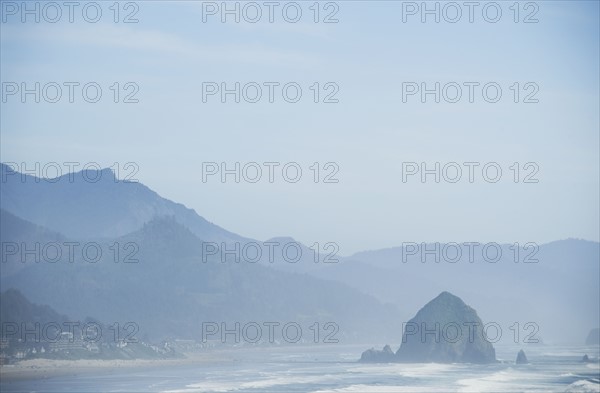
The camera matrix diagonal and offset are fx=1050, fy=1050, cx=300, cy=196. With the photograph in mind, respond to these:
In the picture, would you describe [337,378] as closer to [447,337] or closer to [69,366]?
[69,366]

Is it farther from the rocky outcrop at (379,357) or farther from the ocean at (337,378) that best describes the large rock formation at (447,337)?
the ocean at (337,378)

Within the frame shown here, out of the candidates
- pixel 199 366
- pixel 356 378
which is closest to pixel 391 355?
pixel 199 366

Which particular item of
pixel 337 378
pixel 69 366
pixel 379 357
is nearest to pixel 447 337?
pixel 379 357

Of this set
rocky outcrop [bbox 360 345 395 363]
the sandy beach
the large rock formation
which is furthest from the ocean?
the large rock formation

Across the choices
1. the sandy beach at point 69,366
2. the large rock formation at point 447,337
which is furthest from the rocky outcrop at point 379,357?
the sandy beach at point 69,366

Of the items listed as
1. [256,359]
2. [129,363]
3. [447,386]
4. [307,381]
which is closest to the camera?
[447,386]

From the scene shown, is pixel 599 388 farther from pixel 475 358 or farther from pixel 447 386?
pixel 475 358

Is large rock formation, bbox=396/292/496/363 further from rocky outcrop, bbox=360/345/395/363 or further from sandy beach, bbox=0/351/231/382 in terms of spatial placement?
sandy beach, bbox=0/351/231/382
